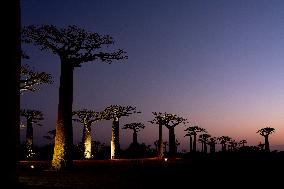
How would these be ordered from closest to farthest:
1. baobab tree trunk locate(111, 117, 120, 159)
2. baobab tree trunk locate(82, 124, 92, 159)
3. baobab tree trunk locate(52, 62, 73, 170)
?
A: baobab tree trunk locate(52, 62, 73, 170), baobab tree trunk locate(82, 124, 92, 159), baobab tree trunk locate(111, 117, 120, 159)

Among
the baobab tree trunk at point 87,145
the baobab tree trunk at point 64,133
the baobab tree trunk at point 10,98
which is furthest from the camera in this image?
the baobab tree trunk at point 87,145

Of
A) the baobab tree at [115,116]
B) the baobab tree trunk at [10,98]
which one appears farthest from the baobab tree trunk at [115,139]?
the baobab tree trunk at [10,98]

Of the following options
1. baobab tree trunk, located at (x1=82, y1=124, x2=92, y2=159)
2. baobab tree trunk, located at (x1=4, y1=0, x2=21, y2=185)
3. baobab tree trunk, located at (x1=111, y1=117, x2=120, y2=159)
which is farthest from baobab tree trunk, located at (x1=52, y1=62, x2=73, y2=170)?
baobab tree trunk, located at (x1=111, y1=117, x2=120, y2=159)

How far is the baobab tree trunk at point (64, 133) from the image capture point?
2072 cm

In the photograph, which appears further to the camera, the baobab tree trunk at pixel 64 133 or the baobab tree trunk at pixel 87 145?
the baobab tree trunk at pixel 87 145

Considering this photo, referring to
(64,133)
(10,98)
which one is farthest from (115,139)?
(10,98)

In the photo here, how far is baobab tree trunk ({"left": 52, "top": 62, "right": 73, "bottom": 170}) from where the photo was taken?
20719 mm

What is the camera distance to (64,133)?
20.7 meters

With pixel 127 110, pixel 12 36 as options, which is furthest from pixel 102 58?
pixel 127 110

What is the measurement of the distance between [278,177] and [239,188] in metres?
2.61

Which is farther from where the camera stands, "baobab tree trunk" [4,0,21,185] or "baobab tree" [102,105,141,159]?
"baobab tree" [102,105,141,159]

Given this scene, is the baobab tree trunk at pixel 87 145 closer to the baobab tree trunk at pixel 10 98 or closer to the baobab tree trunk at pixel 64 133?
the baobab tree trunk at pixel 64 133

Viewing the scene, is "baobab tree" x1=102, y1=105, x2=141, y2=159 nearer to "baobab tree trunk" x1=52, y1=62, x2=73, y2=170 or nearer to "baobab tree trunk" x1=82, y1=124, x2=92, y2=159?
"baobab tree trunk" x1=82, y1=124, x2=92, y2=159

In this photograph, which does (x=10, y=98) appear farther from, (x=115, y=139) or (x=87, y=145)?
(x=115, y=139)
